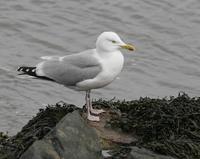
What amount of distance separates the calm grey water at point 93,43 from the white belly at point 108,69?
2824 mm

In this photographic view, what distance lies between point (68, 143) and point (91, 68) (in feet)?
5.54

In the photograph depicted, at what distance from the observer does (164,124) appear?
6.48 m

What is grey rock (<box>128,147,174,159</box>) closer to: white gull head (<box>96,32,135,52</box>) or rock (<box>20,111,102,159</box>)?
rock (<box>20,111,102,159</box>)

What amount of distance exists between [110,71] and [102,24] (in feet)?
24.7

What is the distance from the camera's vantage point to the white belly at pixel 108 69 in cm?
690

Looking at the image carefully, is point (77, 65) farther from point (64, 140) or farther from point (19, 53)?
point (19, 53)

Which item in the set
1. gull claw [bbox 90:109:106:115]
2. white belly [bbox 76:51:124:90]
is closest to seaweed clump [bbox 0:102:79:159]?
gull claw [bbox 90:109:106:115]

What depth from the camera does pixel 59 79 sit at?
7.31 metres

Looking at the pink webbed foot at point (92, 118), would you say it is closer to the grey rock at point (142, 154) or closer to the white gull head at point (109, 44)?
the white gull head at point (109, 44)

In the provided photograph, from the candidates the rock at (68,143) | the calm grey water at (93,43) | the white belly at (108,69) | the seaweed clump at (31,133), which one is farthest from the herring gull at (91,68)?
the calm grey water at (93,43)

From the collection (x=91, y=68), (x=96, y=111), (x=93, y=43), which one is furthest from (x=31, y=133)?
(x=93, y=43)

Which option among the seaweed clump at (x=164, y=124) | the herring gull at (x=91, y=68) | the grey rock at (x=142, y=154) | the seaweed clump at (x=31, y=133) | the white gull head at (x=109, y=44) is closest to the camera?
the grey rock at (x=142, y=154)

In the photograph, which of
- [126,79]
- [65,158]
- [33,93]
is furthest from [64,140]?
[126,79]

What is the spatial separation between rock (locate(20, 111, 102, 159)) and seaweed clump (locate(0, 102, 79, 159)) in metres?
0.50
